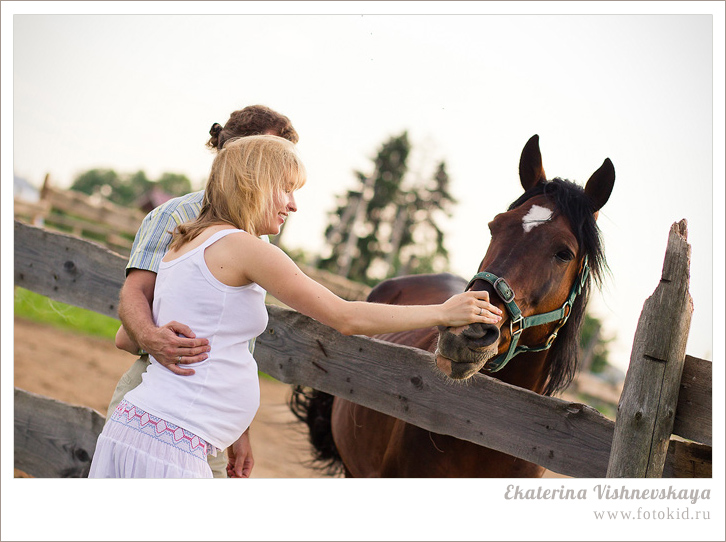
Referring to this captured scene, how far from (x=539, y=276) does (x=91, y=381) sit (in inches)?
253

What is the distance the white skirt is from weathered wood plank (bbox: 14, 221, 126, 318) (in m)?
1.48

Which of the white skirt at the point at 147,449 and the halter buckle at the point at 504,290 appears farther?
the halter buckle at the point at 504,290

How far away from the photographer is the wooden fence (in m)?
1.74

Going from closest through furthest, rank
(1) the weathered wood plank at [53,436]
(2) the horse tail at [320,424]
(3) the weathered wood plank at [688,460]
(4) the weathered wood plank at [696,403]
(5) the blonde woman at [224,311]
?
(5) the blonde woman at [224,311], (4) the weathered wood plank at [696,403], (3) the weathered wood plank at [688,460], (1) the weathered wood plank at [53,436], (2) the horse tail at [320,424]

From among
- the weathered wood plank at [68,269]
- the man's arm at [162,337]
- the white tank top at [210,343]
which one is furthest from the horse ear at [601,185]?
the weathered wood plank at [68,269]

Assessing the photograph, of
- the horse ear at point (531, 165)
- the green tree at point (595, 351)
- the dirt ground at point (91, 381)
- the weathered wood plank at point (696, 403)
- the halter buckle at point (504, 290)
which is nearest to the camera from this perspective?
the weathered wood plank at point (696, 403)

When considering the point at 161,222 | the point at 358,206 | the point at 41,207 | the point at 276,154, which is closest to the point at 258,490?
the point at 161,222

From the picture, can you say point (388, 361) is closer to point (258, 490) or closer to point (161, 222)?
point (258, 490)

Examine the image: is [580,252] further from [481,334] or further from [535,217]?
[481,334]

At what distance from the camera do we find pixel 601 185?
90.0 inches

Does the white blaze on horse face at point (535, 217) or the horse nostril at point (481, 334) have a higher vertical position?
the white blaze on horse face at point (535, 217)

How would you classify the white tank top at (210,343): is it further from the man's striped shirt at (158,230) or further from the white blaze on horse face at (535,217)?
the white blaze on horse face at (535,217)

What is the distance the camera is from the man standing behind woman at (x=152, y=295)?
1596 mm

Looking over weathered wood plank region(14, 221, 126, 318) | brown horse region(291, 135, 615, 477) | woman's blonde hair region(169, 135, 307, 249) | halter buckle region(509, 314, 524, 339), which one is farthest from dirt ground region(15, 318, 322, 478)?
woman's blonde hair region(169, 135, 307, 249)
